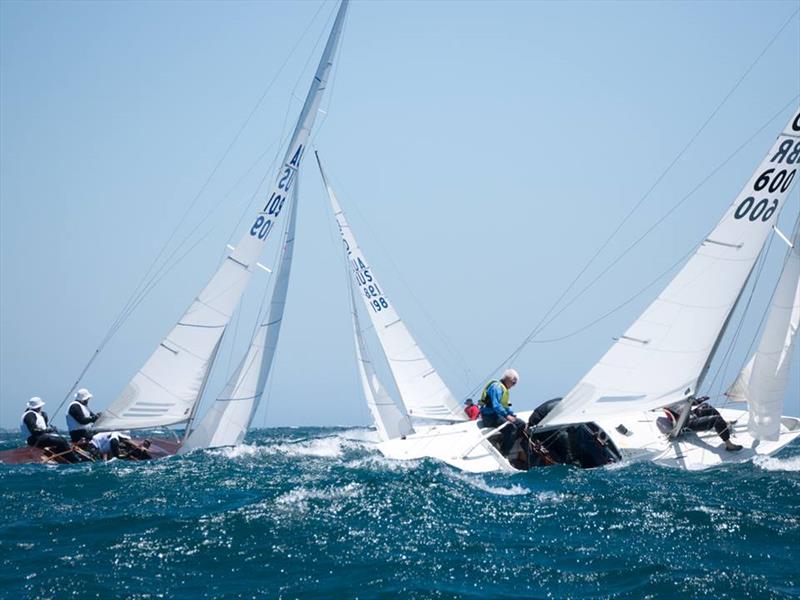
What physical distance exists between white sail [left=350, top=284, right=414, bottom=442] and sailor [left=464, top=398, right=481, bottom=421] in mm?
2137

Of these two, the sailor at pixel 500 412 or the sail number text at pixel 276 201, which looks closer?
the sailor at pixel 500 412

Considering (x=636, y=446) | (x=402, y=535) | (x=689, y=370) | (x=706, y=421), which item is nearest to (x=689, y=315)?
(x=689, y=370)

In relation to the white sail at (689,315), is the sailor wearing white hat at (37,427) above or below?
below

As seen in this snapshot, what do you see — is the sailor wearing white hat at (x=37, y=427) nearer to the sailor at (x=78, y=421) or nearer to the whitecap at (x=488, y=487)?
the sailor at (x=78, y=421)

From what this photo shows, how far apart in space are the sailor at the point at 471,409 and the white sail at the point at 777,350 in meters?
8.11

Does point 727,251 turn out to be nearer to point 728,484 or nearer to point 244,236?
point 728,484

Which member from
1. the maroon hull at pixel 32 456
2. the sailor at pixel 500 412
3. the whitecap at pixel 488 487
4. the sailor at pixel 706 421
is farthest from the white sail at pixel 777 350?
the maroon hull at pixel 32 456

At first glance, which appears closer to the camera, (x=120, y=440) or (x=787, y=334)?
(x=787, y=334)

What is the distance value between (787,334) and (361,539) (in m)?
9.00

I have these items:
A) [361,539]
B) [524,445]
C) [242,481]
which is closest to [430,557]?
[361,539]

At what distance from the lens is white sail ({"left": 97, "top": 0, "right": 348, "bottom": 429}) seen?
17.5m

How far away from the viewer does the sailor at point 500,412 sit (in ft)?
51.0

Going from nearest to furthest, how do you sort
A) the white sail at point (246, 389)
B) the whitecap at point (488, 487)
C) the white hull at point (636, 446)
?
the whitecap at point (488, 487)
the white hull at point (636, 446)
the white sail at point (246, 389)

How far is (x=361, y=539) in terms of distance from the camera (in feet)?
30.3
